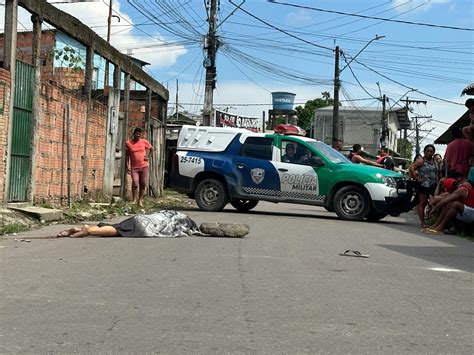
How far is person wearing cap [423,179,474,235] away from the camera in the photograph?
10914 millimetres

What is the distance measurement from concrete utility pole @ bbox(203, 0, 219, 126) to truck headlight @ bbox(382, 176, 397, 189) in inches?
497

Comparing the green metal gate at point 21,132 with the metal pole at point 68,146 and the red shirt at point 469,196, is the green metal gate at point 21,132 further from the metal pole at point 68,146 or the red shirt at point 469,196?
the red shirt at point 469,196

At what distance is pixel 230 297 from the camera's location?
5539 millimetres

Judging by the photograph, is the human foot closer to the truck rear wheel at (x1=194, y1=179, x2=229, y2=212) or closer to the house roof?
the truck rear wheel at (x1=194, y1=179, x2=229, y2=212)

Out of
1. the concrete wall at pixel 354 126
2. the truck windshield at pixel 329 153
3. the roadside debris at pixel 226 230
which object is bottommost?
the roadside debris at pixel 226 230

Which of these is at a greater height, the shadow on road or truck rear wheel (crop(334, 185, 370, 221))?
truck rear wheel (crop(334, 185, 370, 221))

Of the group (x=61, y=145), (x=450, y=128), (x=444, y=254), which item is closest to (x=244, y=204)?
(x=61, y=145)

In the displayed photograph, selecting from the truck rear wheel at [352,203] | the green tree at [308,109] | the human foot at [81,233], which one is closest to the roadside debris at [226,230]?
the human foot at [81,233]

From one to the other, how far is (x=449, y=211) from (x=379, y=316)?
265 inches

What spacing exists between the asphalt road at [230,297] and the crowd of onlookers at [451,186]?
1922mm

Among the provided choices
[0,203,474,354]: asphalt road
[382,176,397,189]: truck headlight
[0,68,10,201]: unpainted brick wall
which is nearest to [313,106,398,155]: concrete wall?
[382,176,397,189]: truck headlight

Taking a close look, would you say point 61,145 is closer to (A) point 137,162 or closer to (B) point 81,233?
(A) point 137,162

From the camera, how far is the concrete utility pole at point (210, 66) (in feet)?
81.8

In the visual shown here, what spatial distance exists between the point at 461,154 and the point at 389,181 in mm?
1893
